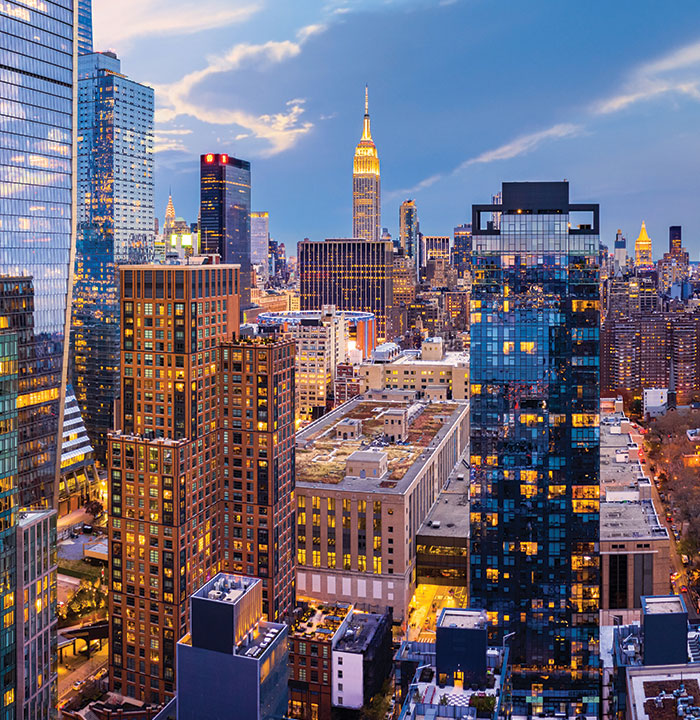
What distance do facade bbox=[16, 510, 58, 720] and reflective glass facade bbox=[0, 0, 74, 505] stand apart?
3709 cm

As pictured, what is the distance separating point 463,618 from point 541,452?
3037cm

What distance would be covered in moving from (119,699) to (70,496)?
78.7 metres

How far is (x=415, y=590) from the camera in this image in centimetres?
13975

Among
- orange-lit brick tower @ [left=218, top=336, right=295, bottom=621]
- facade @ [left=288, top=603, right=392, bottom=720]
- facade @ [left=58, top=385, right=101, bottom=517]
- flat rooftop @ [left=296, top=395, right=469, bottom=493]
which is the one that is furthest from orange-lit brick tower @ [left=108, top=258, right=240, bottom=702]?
facade @ [left=58, top=385, right=101, bottom=517]

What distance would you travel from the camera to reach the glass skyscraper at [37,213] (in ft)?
410

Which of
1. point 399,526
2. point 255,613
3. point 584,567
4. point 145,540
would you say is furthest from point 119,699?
point 584,567

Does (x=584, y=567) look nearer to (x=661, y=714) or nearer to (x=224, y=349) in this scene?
(x=661, y=714)

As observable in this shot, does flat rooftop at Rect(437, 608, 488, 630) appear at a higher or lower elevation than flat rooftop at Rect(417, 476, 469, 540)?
higher

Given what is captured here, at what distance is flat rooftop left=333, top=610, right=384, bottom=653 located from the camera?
108m

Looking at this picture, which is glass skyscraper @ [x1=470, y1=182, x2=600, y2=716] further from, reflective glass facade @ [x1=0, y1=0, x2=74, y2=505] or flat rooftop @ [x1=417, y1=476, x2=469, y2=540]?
reflective glass facade @ [x1=0, y1=0, x2=74, y2=505]

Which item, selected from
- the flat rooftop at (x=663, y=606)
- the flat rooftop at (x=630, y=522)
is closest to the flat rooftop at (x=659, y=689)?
the flat rooftop at (x=663, y=606)

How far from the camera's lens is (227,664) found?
80.7m

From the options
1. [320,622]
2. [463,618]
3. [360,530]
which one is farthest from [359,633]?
[360,530]

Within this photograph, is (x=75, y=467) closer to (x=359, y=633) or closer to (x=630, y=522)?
(x=359, y=633)
